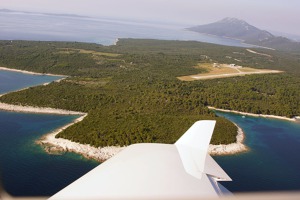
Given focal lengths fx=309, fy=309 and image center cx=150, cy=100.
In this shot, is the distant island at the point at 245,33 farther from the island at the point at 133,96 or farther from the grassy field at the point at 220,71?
the island at the point at 133,96

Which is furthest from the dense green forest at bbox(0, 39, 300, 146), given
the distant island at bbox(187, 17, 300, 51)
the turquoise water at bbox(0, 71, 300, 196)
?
the distant island at bbox(187, 17, 300, 51)

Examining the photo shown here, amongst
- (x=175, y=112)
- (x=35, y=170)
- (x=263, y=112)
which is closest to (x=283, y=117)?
(x=263, y=112)

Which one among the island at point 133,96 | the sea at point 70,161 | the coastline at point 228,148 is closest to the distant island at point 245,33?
the island at point 133,96

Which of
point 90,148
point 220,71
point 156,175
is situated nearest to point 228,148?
point 90,148

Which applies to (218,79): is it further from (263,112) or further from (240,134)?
(240,134)

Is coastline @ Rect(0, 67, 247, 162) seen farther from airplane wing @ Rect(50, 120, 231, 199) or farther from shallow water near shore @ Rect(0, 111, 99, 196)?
airplane wing @ Rect(50, 120, 231, 199)

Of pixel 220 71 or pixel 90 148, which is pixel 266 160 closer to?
pixel 90 148

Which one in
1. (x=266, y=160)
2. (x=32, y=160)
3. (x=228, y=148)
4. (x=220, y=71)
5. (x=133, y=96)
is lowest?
(x=266, y=160)
